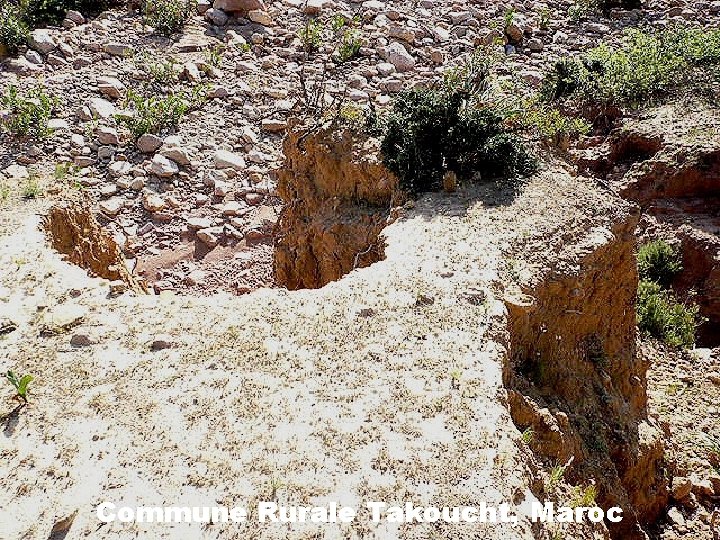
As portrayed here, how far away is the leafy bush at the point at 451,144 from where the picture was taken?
579 centimetres

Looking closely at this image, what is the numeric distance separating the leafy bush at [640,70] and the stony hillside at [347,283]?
48 mm

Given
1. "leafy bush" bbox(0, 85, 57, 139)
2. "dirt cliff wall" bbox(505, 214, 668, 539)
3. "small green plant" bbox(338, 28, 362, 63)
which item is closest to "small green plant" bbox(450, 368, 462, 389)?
"dirt cliff wall" bbox(505, 214, 668, 539)

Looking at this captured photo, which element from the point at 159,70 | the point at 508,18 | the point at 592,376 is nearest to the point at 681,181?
the point at 592,376

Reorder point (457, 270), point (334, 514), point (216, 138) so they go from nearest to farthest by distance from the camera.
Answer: point (334, 514)
point (457, 270)
point (216, 138)

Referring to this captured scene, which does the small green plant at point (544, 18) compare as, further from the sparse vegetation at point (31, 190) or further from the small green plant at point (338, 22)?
the sparse vegetation at point (31, 190)

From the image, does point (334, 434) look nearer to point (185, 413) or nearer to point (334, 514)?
point (334, 514)

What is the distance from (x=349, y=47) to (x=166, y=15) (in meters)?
3.35

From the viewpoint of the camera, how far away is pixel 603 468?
4359mm

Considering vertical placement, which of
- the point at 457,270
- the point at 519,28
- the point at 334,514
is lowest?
Result: the point at 334,514

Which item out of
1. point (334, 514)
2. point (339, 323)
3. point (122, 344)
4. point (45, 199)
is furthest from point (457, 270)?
point (45, 199)

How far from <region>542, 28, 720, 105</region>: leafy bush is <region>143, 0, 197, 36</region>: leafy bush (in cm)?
650

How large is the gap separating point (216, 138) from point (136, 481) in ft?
22.8

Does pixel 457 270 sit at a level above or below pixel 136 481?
above

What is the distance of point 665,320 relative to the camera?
703 centimetres
